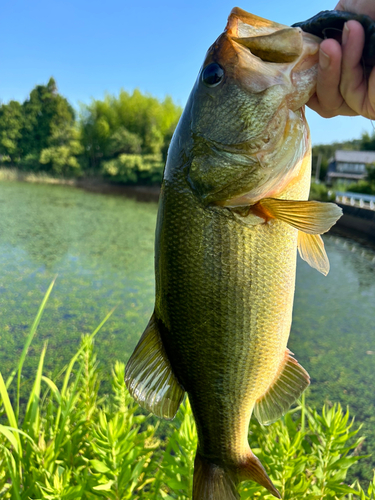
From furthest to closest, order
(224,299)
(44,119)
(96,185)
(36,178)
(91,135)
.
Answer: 1. (44,119)
2. (91,135)
3. (96,185)
4. (36,178)
5. (224,299)

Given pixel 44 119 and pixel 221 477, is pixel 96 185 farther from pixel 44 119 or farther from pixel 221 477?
pixel 221 477

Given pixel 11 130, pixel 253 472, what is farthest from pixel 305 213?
pixel 11 130

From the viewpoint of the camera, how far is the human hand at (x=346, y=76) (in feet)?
3.02

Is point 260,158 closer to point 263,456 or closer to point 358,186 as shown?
point 263,456

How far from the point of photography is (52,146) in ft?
121

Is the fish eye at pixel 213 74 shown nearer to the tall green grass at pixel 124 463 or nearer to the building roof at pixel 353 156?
the tall green grass at pixel 124 463

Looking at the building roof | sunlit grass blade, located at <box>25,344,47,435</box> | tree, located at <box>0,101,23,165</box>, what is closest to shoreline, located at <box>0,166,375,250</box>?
tree, located at <box>0,101,23,165</box>

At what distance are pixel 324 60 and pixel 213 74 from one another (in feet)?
1.03

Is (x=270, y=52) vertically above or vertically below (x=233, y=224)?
above

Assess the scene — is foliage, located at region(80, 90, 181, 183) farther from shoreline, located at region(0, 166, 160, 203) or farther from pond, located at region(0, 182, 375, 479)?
pond, located at region(0, 182, 375, 479)

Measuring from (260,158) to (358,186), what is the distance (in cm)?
2722

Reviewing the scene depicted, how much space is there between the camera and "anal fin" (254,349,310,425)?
1168 mm

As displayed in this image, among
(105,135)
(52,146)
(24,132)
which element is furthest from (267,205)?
(24,132)

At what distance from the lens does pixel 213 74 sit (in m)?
1.02
